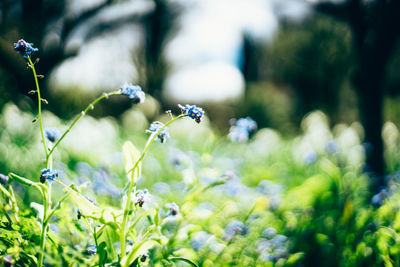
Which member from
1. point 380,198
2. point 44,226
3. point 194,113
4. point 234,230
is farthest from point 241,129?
point 380,198

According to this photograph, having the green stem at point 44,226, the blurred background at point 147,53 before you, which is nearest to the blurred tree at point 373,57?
the blurred background at point 147,53

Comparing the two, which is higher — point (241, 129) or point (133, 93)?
point (133, 93)

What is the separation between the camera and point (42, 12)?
11.3 ft

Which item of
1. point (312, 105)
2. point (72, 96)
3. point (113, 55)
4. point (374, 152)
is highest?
point (113, 55)

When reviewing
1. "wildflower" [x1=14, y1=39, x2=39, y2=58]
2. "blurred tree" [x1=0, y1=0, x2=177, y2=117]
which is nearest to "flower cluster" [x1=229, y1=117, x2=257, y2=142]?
"wildflower" [x1=14, y1=39, x2=39, y2=58]

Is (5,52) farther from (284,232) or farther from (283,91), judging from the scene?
(283,91)

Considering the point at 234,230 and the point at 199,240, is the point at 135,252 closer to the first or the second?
the point at 199,240

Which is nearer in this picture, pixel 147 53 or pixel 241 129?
pixel 241 129

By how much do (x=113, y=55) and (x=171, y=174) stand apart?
221 centimetres

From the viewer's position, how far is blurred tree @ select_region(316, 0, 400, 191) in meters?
2.24

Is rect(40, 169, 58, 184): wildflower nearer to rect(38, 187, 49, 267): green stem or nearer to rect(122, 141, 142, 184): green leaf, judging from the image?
rect(38, 187, 49, 267): green stem

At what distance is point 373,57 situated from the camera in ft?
7.49

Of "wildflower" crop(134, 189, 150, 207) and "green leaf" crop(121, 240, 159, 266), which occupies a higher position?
"wildflower" crop(134, 189, 150, 207)

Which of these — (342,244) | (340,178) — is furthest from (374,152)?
(342,244)
